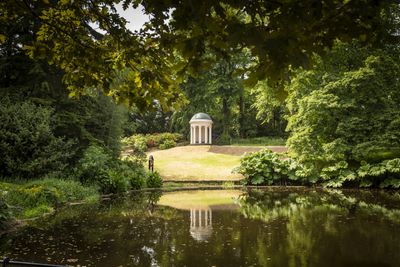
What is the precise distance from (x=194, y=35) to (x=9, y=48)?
54.1ft

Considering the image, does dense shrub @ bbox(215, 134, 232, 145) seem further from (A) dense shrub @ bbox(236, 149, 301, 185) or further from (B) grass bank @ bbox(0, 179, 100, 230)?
(B) grass bank @ bbox(0, 179, 100, 230)

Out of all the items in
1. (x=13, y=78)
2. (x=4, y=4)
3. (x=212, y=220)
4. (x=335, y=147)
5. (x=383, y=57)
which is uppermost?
(x=383, y=57)

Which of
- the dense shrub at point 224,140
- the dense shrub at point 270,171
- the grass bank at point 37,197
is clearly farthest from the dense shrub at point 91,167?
the dense shrub at point 224,140

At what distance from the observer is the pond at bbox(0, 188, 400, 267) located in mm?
6938

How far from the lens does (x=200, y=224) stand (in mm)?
10383

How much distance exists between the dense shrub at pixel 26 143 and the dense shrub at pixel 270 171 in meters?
10.3

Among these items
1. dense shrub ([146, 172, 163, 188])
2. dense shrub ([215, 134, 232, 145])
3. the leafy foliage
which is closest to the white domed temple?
dense shrub ([215, 134, 232, 145])

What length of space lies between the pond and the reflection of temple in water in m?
0.02

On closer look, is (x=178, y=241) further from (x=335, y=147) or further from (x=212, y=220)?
(x=335, y=147)

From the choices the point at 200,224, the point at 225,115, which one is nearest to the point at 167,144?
the point at 225,115

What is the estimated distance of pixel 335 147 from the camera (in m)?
19.0

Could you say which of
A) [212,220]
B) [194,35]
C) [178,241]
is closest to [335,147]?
[212,220]

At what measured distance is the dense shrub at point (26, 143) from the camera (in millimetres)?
14102

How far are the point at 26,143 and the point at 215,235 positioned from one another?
348 inches
